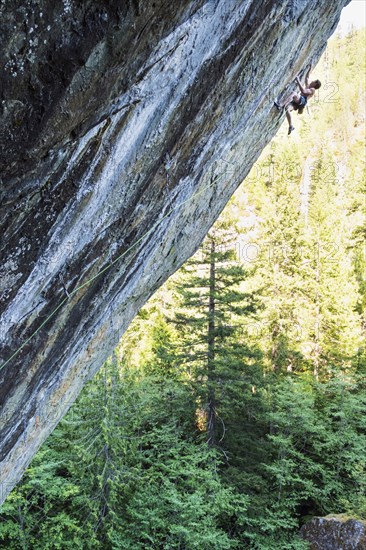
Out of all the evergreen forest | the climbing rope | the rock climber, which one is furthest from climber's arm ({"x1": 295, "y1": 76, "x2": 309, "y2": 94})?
the climbing rope

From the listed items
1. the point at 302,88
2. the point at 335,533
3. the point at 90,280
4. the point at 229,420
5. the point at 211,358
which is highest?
the point at 302,88

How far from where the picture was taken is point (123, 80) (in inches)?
108

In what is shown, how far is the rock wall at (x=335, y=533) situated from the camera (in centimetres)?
1194

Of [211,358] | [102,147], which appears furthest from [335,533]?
[102,147]

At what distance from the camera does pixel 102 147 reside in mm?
2980

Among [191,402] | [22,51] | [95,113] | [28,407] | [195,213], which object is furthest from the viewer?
[191,402]

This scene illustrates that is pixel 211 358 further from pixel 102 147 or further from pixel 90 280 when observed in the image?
pixel 102 147

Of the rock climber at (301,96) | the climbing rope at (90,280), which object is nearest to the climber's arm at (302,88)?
the rock climber at (301,96)

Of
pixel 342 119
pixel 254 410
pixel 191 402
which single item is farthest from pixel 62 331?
pixel 342 119

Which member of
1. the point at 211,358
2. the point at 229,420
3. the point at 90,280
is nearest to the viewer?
the point at 90,280

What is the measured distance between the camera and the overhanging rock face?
2.33 m

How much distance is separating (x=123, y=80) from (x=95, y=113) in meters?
0.29

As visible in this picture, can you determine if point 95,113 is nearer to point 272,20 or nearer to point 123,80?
point 123,80

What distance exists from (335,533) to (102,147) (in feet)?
44.7
